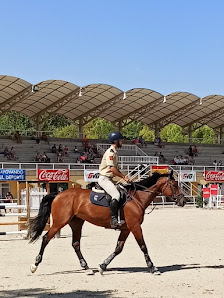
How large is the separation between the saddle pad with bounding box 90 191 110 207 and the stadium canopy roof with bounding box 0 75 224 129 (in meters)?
28.3

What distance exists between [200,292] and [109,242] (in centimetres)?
772

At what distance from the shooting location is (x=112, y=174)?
33.8ft

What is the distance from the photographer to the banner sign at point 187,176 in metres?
38.2

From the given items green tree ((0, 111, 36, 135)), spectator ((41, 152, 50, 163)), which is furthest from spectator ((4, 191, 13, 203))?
green tree ((0, 111, 36, 135))

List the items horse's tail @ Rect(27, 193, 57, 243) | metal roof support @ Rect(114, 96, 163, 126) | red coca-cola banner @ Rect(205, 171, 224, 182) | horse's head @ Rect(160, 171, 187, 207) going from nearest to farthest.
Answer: horse's tail @ Rect(27, 193, 57, 243), horse's head @ Rect(160, 171, 187, 207), red coca-cola banner @ Rect(205, 171, 224, 182), metal roof support @ Rect(114, 96, 163, 126)

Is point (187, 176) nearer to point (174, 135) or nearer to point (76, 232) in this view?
point (76, 232)

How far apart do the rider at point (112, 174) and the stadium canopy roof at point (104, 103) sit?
28464 mm

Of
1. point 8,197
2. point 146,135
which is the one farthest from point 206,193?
point 146,135

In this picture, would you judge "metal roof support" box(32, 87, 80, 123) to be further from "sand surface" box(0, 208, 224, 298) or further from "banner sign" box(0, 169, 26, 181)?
"sand surface" box(0, 208, 224, 298)

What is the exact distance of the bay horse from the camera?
10258 millimetres

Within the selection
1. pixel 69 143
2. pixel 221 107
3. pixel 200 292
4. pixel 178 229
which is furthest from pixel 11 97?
pixel 200 292

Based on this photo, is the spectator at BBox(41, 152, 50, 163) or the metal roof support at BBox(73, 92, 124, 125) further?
the metal roof support at BBox(73, 92, 124, 125)

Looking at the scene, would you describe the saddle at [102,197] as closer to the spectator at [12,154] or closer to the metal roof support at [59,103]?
the spectator at [12,154]

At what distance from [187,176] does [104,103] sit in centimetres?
1124
